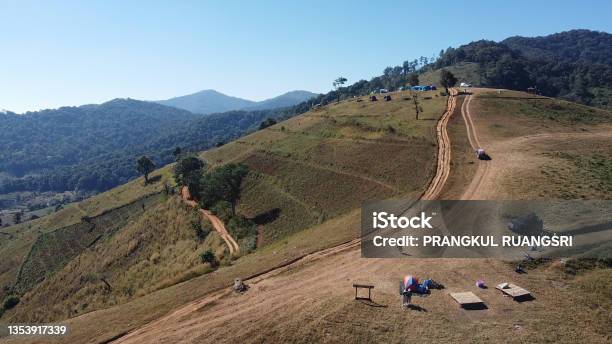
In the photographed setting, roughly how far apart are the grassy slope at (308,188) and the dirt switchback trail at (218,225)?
513 centimetres

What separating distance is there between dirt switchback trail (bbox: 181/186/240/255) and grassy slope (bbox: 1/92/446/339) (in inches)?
202

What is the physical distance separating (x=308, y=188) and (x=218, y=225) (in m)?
18.8

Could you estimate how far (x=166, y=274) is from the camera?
5734 cm

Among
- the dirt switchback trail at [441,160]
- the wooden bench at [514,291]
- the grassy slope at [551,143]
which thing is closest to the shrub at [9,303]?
the dirt switchback trail at [441,160]

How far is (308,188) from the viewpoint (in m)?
75.2

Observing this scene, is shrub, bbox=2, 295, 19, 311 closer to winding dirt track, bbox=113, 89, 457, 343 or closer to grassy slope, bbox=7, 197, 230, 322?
grassy slope, bbox=7, 197, 230, 322

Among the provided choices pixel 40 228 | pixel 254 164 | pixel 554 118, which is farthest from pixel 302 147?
pixel 40 228

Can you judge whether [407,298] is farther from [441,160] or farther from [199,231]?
[199,231]

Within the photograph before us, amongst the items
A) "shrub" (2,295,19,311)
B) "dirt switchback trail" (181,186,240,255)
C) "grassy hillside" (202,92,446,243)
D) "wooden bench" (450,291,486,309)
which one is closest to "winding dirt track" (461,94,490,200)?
"grassy hillside" (202,92,446,243)

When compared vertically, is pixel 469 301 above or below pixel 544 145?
below

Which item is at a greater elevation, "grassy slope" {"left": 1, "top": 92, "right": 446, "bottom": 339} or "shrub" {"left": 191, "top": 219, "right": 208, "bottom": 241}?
"grassy slope" {"left": 1, "top": 92, "right": 446, "bottom": 339}

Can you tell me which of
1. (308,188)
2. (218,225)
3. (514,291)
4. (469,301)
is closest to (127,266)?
(218,225)

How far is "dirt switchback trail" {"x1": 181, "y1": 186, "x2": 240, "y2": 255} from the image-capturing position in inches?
2442

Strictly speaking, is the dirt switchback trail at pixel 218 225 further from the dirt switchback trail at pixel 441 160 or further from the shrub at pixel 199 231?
the dirt switchback trail at pixel 441 160
